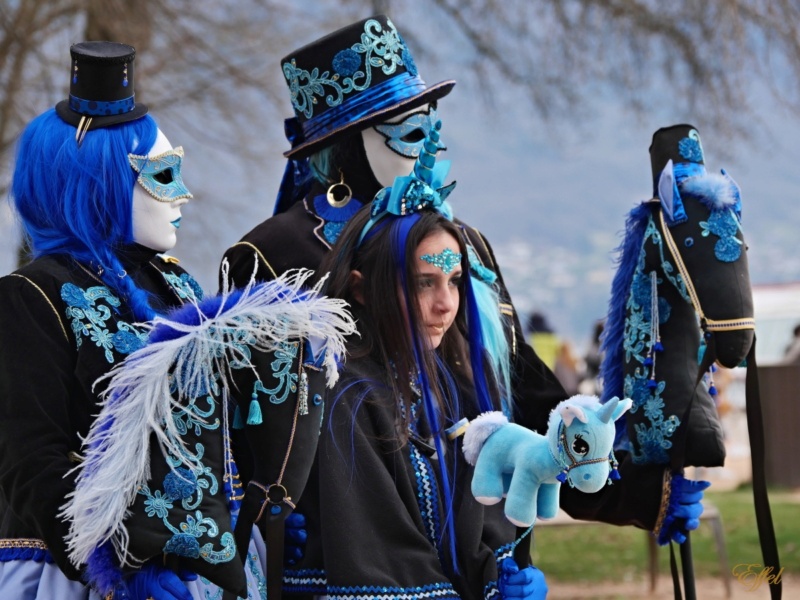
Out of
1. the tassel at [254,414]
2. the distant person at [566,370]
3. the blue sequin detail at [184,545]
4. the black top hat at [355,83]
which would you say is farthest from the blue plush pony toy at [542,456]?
the distant person at [566,370]

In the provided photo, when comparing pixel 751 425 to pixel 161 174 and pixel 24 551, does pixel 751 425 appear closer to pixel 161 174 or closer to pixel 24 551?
pixel 161 174

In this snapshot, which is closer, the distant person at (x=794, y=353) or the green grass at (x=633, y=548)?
the green grass at (x=633, y=548)

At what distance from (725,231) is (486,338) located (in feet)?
2.82

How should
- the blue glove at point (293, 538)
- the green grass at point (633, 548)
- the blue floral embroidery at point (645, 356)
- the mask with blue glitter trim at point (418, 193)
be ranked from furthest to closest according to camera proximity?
the green grass at point (633, 548)
the blue floral embroidery at point (645, 356)
the mask with blue glitter trim at point (418, 193)
the blue glove at point (293, 538)

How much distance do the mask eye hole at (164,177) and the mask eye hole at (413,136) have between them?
0.91 meters

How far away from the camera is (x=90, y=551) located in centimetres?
255

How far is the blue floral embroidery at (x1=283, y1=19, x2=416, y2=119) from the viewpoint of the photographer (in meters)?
3.76

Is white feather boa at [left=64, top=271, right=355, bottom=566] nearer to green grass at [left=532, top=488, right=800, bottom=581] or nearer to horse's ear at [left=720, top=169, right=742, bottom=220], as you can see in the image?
horse's ear at [left=720, top=169, right=742, bottom=220]

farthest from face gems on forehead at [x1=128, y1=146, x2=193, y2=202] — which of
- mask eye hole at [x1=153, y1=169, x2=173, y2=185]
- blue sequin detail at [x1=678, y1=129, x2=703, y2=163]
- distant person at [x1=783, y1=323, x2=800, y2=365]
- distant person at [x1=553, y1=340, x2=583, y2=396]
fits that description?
distant person at [x1=553, y1=340, x2=583, y2=396]

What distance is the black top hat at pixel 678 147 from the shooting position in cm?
382

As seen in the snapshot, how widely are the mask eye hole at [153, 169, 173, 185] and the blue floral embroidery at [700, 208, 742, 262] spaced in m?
1.57

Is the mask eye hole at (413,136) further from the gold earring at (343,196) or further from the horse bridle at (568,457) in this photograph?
the horse bridle at (568,457)

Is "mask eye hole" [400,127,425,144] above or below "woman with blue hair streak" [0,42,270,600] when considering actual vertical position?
above

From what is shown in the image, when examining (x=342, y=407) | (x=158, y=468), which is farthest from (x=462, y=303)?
(x=158, y=468)
